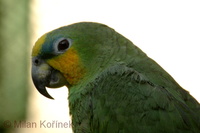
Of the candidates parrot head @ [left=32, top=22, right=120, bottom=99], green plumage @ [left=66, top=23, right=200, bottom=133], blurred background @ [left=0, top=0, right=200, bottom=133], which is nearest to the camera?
green plumage @ [left=66, top=23, right=200, bottom=133]

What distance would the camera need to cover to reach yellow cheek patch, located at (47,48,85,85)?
1.41m

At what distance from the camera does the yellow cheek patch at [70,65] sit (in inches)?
55.5

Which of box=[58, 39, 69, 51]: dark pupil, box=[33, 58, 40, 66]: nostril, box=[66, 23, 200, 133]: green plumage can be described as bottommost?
box=[66, 23, 200, 133]: green plumage

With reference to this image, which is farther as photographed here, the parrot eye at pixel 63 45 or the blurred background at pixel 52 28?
the blurred background at pixel 52 28

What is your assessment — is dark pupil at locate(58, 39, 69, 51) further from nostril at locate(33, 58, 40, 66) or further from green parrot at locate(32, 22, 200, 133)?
nostril at locate(33, 58, 40, 66)

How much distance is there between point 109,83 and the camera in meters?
1.30

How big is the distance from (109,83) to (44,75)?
312 millimetres

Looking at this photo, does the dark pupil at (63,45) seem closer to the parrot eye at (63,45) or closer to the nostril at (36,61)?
the parrot eye at (63,45)

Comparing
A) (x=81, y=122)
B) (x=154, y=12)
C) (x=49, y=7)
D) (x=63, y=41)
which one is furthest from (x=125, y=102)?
(x=49, y=7)

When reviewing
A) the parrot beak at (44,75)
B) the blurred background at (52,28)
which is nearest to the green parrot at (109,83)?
the parrot beak at (44,75)

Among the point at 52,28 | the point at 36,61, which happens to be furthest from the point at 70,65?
the point at 52,28

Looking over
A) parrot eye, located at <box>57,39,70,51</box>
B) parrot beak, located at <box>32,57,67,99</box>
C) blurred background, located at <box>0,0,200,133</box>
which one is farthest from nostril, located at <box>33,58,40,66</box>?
blurred background, located at <box>0,0,200,133</box>

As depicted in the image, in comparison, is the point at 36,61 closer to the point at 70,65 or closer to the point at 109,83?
the point at 70,65

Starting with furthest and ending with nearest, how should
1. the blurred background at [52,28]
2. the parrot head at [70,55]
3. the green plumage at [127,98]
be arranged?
the blurred background at [52,28], the parrot head at [70,55], the green plumage at [127,98]
